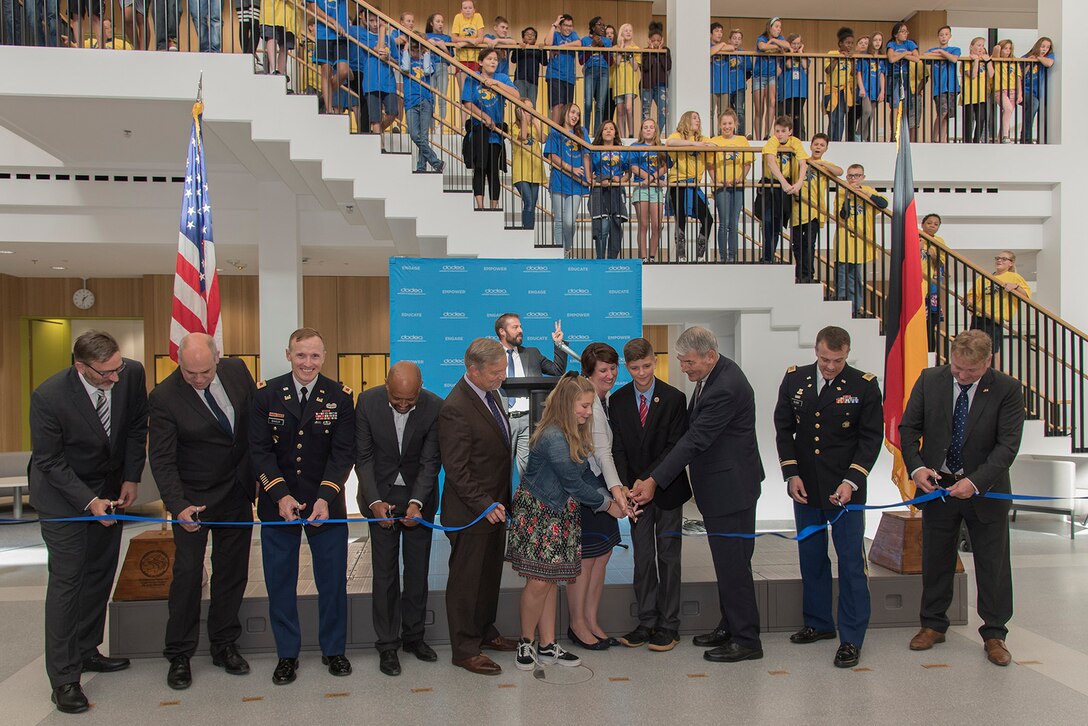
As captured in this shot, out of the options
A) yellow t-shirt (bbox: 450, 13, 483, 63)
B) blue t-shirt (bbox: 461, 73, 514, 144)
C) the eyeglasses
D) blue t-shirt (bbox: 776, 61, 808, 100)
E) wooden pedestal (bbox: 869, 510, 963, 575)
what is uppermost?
yellow t-shirt (bbox: 450, 13, 483, 63)

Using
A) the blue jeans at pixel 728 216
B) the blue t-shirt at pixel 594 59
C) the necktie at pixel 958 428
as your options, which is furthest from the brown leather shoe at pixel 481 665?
the blue t-shirt at pixel 594 59

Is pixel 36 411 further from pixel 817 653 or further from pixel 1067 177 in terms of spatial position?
pixel 1067 177

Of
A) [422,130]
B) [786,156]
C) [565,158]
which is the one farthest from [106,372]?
[786,156]

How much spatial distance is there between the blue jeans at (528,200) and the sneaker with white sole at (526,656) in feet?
16.4

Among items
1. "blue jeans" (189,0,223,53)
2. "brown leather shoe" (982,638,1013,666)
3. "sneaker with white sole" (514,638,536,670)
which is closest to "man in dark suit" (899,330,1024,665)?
"brown leather shoe" (982,638,1013,666)

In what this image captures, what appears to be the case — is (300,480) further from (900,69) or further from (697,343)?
(900,69)

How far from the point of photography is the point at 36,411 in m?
3.93

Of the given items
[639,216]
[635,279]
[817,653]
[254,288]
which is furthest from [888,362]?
[254,288]

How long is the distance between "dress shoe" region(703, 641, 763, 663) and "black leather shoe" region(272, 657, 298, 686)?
6.86 ft

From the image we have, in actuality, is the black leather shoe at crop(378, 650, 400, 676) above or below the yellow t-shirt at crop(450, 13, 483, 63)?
below

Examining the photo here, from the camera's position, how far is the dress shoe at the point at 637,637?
4.65 meters

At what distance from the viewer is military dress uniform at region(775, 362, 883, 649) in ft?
14.6

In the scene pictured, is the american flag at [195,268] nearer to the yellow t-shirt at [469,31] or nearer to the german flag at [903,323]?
the german flag at [903,323]

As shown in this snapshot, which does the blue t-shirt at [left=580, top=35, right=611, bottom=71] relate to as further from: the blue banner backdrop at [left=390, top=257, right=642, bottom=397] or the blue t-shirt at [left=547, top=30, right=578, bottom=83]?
the blue banner backdrop at [left=390, top=257, right=642, bottom=397]
